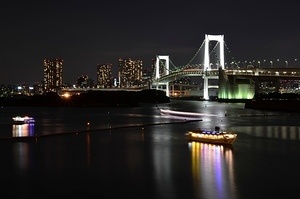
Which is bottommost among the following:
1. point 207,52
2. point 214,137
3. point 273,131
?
point 273,131

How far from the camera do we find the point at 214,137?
1319cm

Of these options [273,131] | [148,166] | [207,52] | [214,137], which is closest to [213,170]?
[148,166]

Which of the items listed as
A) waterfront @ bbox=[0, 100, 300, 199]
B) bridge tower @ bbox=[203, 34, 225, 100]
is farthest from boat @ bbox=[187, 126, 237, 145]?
bridge tower @ bbox=[203, 34, 225, 100]

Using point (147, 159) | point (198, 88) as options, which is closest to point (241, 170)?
point (147, 159)

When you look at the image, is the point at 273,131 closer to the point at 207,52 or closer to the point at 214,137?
the point at 214,137

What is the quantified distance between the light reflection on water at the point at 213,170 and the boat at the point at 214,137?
273 millimetres

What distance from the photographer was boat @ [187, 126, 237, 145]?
42.3 ft

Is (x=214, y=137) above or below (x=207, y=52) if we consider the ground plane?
below

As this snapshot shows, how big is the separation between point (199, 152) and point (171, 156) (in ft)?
2.98

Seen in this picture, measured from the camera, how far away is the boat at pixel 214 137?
12.9 metres

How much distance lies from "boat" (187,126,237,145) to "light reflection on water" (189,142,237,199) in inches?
10.8

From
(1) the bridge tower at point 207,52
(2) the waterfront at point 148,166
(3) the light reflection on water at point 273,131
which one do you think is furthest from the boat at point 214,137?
(1) the bridge tower at point 207,52

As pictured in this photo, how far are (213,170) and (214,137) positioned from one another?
3801 millimetres

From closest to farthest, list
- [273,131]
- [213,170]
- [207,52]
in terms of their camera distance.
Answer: [213,170] → [273,131] → [207,52]
